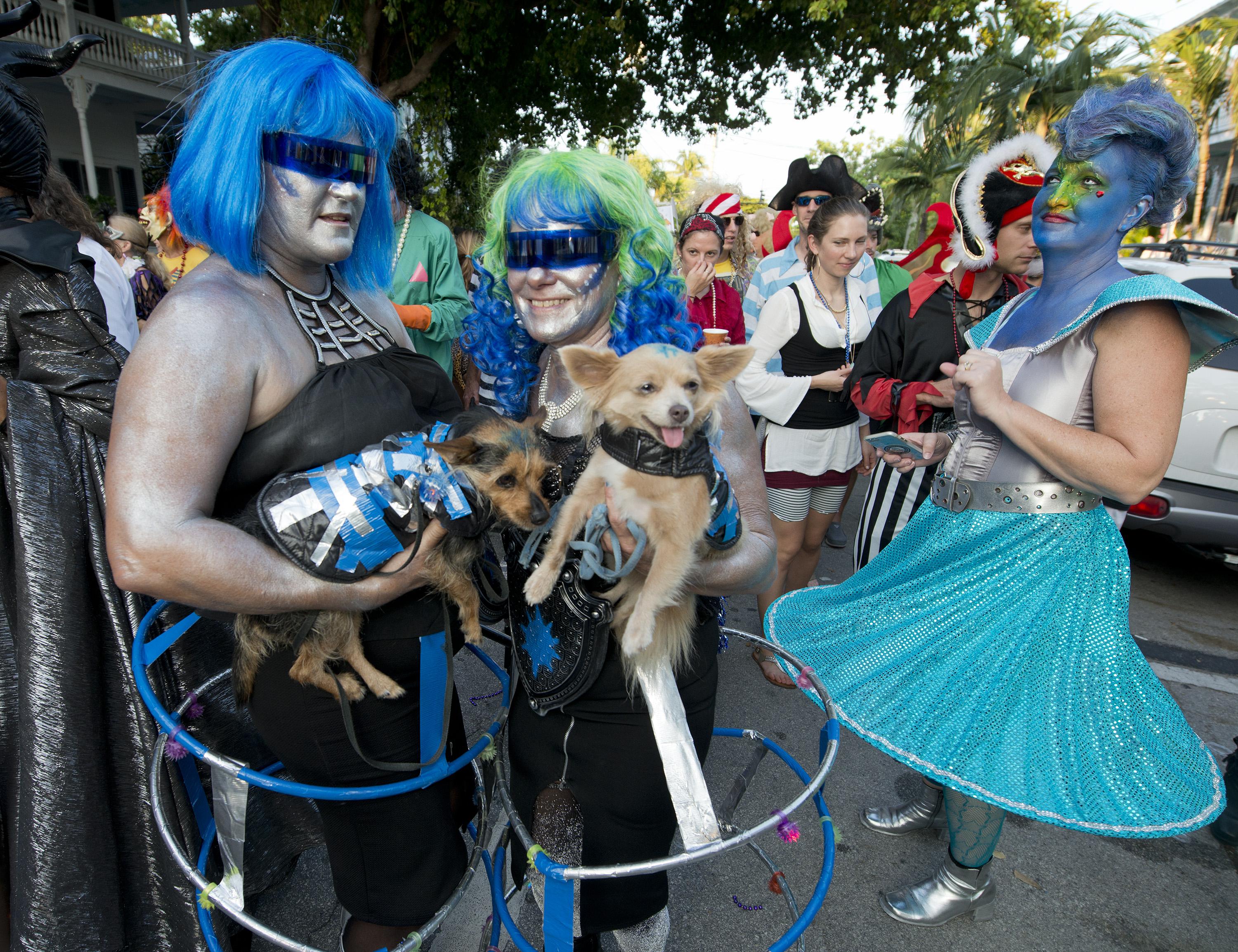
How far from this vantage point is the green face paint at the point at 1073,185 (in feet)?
6.77

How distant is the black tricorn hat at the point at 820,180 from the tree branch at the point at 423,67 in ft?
26.8

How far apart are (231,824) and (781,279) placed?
4.81 meters

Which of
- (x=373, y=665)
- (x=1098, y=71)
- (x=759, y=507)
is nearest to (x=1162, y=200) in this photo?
(x=759, y=507)

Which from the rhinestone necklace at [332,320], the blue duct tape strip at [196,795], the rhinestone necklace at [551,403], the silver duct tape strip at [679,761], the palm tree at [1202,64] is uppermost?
the palm tree at [1202,64]

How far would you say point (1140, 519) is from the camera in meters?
5.38

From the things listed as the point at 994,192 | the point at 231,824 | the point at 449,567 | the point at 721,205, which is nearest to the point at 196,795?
the point at 231,824

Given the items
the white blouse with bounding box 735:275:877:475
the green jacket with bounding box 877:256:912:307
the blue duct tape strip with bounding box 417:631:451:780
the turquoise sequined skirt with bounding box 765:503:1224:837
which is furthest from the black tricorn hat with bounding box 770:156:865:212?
the blue duct tape strip with bounding box 417:631:451:780

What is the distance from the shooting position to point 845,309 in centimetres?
460

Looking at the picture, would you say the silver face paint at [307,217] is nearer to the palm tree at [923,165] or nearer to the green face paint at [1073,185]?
the green face paint at [1073,185]

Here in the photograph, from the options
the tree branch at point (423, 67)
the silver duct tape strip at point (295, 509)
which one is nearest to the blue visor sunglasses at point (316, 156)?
the silver duct tape strip at point (295, 509)

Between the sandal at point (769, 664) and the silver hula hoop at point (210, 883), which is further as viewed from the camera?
the sandal at point (769, 664)

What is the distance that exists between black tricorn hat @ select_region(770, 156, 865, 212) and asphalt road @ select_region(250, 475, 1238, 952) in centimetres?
461

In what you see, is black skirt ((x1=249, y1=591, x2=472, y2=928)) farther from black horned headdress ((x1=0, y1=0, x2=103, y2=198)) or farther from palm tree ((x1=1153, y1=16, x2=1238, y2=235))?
palm tree ((x1=1153, y1=16, x2=1238, y2=235))

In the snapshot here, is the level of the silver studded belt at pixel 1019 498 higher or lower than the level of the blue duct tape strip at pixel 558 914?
higher
